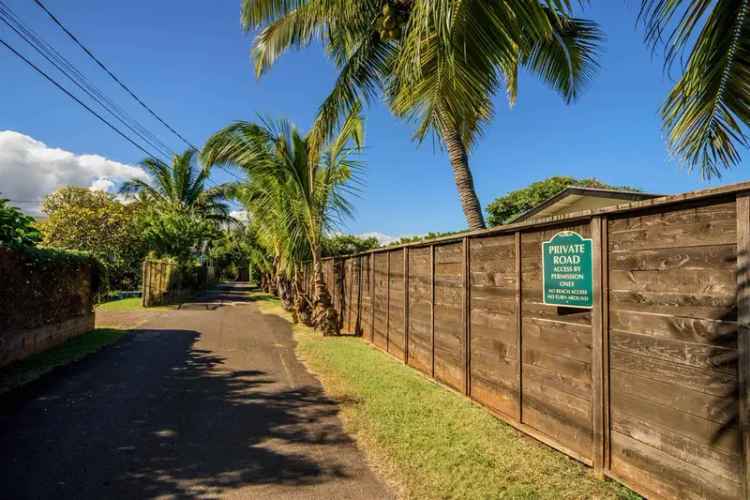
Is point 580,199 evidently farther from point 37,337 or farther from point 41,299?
point 37,337

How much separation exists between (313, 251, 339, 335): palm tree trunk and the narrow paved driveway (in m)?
3.21

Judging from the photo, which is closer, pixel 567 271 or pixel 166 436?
pixel 567 271

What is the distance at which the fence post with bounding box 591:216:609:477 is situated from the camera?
3.02 metres

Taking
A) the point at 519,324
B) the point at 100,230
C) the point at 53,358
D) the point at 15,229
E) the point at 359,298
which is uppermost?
the point at 100,230

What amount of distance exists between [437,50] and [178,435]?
4388 mm

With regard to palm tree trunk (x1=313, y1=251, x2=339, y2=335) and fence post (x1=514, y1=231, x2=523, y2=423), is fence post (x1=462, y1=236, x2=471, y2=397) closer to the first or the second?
fence post (x1=514, y1=231, x2=523, y2=423)

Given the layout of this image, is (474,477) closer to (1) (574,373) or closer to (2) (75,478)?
(1) (574,373)

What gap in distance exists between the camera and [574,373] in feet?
10.9

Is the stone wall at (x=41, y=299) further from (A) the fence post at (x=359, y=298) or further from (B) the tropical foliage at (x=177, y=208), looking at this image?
(B) the tropical foliage at (x=177, y=208)

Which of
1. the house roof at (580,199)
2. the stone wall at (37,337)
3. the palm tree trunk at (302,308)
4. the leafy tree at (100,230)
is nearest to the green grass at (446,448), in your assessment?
the stone wall at (37,337)

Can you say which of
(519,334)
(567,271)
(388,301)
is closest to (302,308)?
(388,301)

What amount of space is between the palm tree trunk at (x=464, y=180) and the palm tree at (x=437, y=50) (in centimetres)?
2

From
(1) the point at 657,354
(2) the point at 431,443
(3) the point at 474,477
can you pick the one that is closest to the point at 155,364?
(2) the point at 431,443

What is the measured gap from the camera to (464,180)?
755 centimetres
